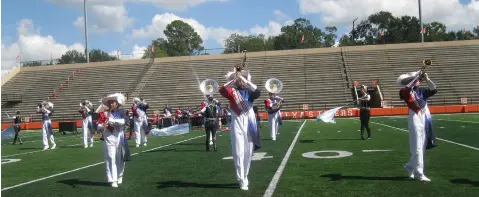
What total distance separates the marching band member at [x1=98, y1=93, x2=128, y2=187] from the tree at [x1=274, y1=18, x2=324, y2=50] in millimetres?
74701

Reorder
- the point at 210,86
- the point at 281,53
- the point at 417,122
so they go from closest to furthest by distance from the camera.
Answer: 1. the point at 417,122
2. the point at 210,86
3. the point at 281,53

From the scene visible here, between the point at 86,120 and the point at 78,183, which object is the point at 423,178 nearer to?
the point at 78,183

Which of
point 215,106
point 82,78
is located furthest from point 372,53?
point 215,106

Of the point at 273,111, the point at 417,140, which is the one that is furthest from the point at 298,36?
the point at 417,140

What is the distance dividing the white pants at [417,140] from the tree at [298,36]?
2950 inches

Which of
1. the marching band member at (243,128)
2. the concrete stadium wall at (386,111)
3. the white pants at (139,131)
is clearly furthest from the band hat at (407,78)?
the concrete stadium wall at (386,111)

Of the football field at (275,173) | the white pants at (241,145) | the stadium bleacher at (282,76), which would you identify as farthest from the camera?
the stadium bleacher at (282,76)

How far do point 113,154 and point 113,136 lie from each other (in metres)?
0.33

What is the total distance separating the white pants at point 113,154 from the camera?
26.6ft

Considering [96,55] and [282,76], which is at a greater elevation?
[96,55]

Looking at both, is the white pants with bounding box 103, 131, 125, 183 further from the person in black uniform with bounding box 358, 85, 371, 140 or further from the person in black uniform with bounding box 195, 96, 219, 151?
the person in black uniform with bounding box 358, 85, 371, 140

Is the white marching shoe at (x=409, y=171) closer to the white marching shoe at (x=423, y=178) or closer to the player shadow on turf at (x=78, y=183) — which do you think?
the white marching shoe at (x=423, y=178)

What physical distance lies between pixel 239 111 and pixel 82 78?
4580cm

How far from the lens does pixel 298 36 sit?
301ft
